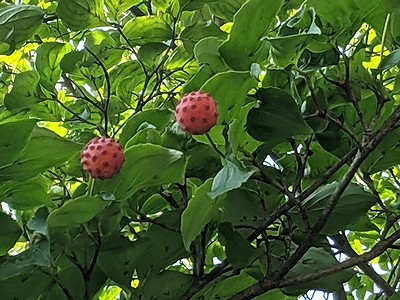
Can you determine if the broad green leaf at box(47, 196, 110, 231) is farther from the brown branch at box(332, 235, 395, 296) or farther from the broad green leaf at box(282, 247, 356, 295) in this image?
the brown branch at box(332, 235, 395, 296)

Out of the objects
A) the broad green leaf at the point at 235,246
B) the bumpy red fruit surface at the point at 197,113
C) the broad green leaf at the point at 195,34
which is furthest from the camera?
the broad green leaf at the point at 195,34

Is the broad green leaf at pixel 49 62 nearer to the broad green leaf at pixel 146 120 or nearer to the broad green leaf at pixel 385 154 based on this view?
the broad green leaf at pixel 146 120

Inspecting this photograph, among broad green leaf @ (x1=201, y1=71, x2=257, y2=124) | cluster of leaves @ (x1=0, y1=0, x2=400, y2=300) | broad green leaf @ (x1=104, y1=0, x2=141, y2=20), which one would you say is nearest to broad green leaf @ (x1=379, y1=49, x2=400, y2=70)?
cluster of leaves @ (x1=0, y1=0, x2=400, y2=300)

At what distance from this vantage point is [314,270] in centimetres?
55

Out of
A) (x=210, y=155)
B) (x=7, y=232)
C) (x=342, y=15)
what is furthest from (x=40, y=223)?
(x=342, y=15)

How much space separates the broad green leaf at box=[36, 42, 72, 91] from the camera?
24.4 inches

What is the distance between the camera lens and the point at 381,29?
21.0 inches

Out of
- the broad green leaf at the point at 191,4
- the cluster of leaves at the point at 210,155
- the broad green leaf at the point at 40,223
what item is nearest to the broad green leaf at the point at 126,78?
the cluster of leaves at the point at 210,155

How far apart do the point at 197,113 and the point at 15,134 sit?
4.6 inches

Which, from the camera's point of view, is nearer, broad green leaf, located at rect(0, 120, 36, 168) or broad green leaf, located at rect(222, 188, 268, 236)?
broad green leaf, located at rect(0, 120, 36, 168)

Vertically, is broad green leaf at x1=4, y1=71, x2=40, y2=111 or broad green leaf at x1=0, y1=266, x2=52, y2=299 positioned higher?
broad green leaf at x1=4, y1=71, x2=40, y2=111

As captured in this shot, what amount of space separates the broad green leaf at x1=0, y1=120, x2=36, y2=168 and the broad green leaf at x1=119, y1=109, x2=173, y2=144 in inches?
3.5

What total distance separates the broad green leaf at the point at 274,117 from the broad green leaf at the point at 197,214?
55 mm

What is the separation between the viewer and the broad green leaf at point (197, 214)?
47 cm
